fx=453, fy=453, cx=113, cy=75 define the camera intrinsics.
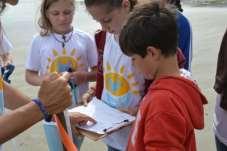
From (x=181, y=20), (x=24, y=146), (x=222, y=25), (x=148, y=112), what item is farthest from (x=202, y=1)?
(x=148, y=112)

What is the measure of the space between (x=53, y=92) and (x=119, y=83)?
0.80 metres

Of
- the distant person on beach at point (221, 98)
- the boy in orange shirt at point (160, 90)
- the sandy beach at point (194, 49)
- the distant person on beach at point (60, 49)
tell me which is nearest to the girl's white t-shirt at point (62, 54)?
the distant person on beach at point (60, 49)

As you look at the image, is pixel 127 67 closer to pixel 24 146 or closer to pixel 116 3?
pixel 116 3

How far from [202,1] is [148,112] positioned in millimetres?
12714

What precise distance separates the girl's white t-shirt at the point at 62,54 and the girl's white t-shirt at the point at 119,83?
0.54 metres

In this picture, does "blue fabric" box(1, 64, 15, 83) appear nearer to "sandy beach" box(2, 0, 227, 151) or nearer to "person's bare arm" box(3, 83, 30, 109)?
"sandy beach" box(2, 0, 227, 151)

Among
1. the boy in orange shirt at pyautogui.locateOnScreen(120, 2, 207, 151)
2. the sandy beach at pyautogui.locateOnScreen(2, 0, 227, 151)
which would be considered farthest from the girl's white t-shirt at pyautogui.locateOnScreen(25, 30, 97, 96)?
the boy in orange shirt at pyautogui.locateOnScreen(120, 2, 207, 151)

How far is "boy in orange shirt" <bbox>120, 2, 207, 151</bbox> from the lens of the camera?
1683 mm

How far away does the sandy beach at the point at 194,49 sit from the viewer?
434 cm

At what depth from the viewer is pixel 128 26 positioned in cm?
187

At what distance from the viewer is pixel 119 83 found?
2.38 meters

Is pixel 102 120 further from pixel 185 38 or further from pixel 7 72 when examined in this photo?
pixel 7 72

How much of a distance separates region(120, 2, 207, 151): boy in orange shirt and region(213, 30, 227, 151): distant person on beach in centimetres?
47

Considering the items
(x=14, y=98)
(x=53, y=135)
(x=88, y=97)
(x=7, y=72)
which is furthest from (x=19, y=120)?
(x=7, y=72)
